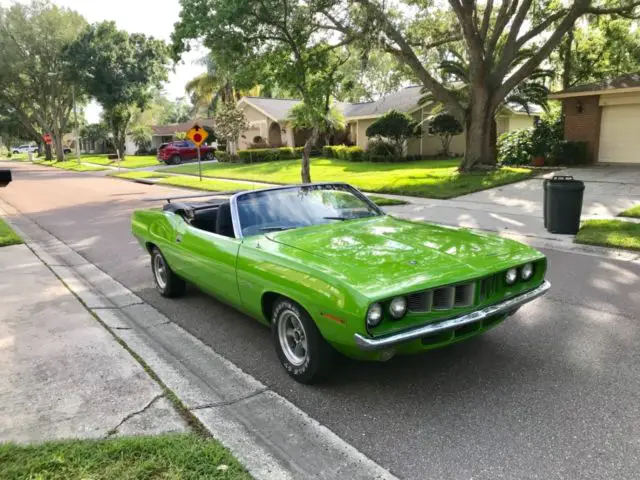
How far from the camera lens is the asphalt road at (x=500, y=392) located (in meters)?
2.90

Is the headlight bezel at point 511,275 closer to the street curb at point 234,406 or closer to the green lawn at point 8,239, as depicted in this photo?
the street curb at point 234,406

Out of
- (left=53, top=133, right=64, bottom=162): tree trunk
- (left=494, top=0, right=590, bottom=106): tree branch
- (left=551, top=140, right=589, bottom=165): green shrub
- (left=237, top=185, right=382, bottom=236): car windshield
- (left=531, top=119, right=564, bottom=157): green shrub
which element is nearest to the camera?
(left=237, top=185, right=382, bottom=236): car windshield

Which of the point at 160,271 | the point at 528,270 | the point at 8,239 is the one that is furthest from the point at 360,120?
the point at 528,270

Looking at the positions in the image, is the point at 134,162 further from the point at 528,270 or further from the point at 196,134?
the point at 528,270

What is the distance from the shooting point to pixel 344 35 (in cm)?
1695

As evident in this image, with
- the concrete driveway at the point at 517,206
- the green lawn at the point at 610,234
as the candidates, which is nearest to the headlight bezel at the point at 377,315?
the green lawn at the point at 610,234

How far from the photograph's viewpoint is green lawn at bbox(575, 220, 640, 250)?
26.0ft

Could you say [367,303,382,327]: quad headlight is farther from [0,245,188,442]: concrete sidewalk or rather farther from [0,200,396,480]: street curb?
[0,245,188,442]: concrete sidewalk

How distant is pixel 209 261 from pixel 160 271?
1777 millimetres

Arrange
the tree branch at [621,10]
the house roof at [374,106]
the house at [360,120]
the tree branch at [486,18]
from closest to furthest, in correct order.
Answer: the tree branch at [621,10], the tree branch at [486,18], the house at [360,120], the house roof at [374,106]

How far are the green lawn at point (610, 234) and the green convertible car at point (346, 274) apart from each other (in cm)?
459

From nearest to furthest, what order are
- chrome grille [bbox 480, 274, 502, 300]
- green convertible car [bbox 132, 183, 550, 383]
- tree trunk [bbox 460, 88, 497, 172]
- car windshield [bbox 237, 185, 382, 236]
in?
green convertible car [bbox 132, 183, 550, 383]
chrome grille [bbox 480, 274, 502, 300]
car windshield [bbox 237, 185, 382, 236]
tree trunk [bbox 460, 88, 497, 172]

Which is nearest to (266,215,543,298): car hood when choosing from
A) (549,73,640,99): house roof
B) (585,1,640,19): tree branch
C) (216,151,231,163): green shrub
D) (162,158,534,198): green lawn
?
(162,158,534,198): green lawn

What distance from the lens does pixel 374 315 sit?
3.19m
